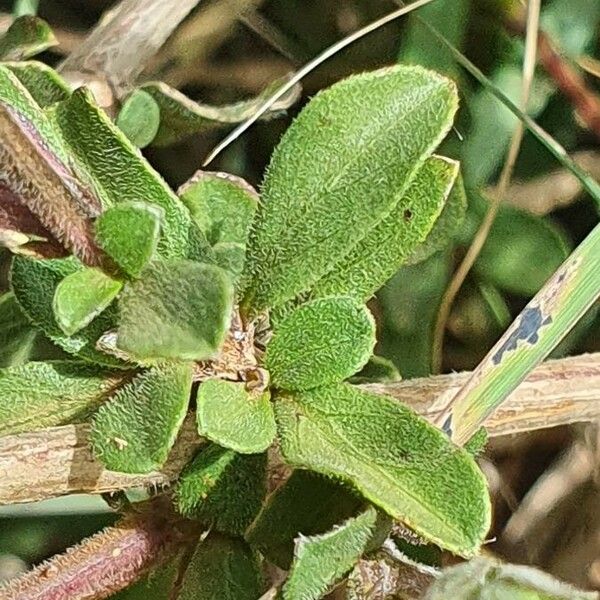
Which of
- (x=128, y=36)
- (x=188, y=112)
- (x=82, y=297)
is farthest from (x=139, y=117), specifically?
(x=82, y=297)

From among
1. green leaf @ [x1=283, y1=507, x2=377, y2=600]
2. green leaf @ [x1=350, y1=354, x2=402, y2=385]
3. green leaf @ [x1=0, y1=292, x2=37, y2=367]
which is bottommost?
green leaf @ [x1=0, y1=292, x2=37, y2=367]

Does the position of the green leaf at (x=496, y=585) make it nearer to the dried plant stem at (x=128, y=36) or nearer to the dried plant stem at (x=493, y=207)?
the dried plant stem at (x=493, y=207)

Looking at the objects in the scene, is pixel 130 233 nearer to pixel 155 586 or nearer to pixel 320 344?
pixel 320 344

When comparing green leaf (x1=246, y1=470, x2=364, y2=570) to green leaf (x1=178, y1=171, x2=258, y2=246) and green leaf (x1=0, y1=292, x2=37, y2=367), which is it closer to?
green leaf (x1=178, y1=171, x2=258, y2=246)

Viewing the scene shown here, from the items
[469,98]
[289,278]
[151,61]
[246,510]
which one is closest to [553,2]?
[469,98]

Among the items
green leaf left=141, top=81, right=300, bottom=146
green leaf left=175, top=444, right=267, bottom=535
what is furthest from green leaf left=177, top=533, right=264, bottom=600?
green leaf left=141, top=81, right=300, bottom=146
